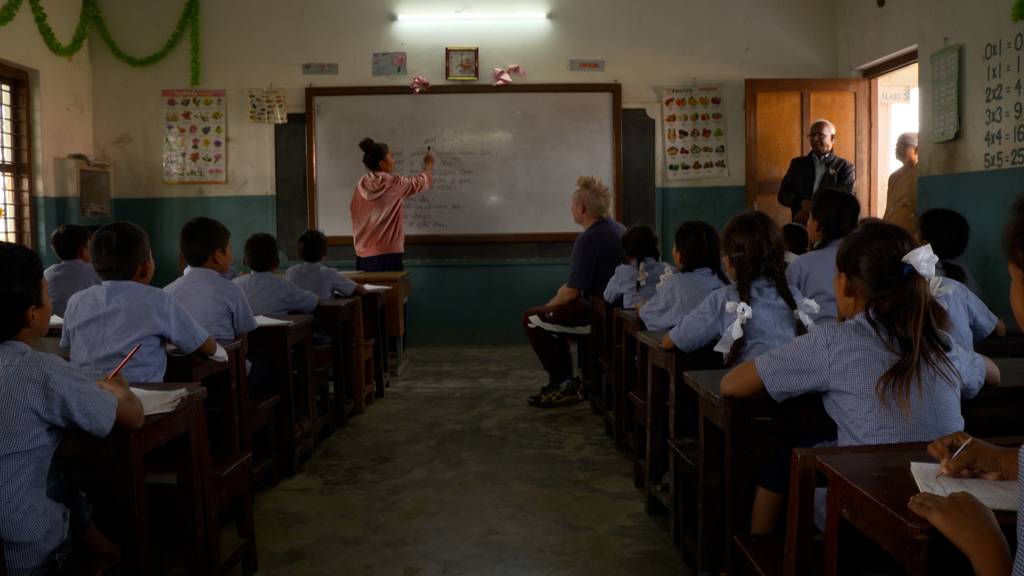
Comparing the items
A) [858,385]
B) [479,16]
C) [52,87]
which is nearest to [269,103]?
[52,87]

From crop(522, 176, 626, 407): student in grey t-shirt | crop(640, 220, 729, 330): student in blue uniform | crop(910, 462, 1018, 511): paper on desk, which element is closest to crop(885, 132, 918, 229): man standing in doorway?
crop(522, 176, 626, 407): student in grey t-shirt

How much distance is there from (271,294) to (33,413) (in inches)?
87.3

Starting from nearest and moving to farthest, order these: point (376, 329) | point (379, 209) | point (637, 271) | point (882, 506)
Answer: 1. point (882, 506)
2. point (637, 271)
3. point (376, 329)
4. point (379, 209)

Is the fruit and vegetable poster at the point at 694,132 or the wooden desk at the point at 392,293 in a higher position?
the fruit and vegetable poster at the point at 694,132

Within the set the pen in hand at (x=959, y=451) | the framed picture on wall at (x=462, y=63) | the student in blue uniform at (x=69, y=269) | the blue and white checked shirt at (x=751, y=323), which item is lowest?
the pen in hand at (x=959, y=451)

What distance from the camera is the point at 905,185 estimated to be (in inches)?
223

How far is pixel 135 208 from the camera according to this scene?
6.89m

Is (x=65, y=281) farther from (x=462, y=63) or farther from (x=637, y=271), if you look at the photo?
(x=462, y=63)

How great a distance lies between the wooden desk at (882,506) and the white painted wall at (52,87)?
5.86 metres

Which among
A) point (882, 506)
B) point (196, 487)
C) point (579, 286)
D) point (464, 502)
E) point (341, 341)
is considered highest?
point (579, 286)

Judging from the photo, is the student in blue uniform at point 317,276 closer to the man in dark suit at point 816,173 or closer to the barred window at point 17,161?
the barred window at point 17,161

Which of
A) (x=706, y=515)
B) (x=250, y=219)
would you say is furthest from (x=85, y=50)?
(x=706, y=515)

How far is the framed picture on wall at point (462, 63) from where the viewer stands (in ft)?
22.0

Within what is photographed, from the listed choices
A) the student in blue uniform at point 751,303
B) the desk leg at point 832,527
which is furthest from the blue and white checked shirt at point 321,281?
the desk leg at point 832,527
